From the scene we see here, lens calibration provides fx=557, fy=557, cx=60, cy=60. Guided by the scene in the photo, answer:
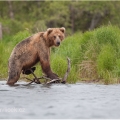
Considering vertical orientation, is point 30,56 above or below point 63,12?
below

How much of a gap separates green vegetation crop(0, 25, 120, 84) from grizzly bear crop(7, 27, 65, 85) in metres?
0.87

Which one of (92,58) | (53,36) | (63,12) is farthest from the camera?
(63,12)

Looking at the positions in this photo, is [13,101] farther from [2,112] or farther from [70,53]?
[70,53]

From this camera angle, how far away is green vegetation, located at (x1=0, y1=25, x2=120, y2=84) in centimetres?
1240

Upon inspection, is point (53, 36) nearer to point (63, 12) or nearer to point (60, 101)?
point (60, 101)

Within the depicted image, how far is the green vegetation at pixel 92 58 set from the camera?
12.4 meters

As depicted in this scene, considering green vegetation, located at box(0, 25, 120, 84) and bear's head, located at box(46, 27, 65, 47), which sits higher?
Answer: bear's head, located at box(46, 27, 65, 47)

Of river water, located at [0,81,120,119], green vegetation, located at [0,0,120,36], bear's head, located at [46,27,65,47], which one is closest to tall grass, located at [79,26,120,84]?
river water, located at [0,81,120,119]

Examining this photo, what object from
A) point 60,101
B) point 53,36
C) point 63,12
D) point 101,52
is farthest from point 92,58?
point 63,12

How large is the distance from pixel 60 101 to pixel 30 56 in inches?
101

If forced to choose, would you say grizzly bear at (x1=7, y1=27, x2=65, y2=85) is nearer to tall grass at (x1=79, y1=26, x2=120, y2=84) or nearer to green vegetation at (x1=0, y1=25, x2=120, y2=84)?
green vegetation at (x1=0, y1=25, x2=120, y2=84)

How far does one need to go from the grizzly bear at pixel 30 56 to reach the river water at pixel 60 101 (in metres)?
0.33

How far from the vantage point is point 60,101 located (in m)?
8.98

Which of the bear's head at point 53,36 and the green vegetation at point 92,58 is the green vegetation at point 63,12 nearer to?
the green vegetation at point 92,58
